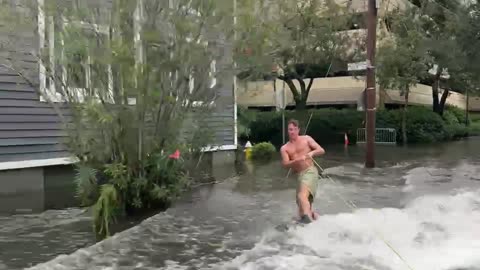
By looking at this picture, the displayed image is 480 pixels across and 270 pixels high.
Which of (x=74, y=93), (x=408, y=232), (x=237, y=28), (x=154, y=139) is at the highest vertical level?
(x=237, y=28)

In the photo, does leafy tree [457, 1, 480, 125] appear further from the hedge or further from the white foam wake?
the white foam wake

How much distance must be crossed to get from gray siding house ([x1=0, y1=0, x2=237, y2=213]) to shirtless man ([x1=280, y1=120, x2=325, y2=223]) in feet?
4.35

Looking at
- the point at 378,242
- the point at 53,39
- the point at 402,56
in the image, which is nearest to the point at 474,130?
the point at 402,56

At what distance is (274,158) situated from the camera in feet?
62.9

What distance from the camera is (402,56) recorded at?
23969 millimetres

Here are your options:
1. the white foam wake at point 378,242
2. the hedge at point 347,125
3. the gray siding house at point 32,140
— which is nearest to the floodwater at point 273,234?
the white foam wake at point 378,242

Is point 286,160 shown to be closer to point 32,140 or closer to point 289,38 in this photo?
A: point 289,38

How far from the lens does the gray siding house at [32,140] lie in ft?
29.0

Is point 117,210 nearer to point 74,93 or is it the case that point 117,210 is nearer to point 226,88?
point 74,93

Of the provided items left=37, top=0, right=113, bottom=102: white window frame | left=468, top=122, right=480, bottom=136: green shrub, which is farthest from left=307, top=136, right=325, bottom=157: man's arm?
left=468, top=122, right=480, bottom=136: green shrub

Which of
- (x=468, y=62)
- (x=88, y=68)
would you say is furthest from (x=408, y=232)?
(x=468, y=62)

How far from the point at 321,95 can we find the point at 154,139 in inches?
1079

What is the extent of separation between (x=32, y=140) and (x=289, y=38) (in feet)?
17.2

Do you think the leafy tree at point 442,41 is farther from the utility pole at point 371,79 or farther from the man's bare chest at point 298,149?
the man's bare chest at point 298,149
